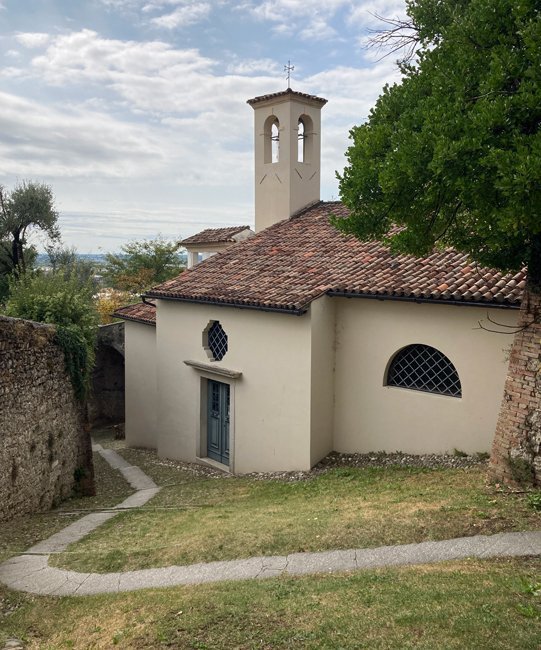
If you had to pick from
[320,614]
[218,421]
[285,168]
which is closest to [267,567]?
[320,614]

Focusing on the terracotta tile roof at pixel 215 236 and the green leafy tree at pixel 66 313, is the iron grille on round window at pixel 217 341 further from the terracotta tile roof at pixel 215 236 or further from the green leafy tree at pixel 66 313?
the terracotta tile roof at pixel 215 236

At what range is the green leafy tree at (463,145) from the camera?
612 cm

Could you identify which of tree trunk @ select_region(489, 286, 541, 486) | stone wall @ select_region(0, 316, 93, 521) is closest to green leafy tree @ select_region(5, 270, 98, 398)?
stone wall @ select_region(0, 316, 93, 521)

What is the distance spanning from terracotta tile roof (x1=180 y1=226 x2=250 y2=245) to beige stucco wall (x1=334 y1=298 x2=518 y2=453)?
41.2 feet

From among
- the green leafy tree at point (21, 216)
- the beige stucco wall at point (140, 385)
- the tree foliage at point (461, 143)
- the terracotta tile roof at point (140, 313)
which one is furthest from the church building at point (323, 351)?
the green leafy tree at point (21, 216)

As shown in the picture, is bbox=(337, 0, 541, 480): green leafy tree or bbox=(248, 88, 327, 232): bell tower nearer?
bbox=(337, 0, 541, 480): green leafy tree

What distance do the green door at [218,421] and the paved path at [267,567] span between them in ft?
22.6

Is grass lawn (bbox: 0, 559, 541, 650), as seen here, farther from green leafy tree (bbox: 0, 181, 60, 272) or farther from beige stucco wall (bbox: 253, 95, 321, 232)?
green leafy tree (bbox: 0, 181, 60, 272)

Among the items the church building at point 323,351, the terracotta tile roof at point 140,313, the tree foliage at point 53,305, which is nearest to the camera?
the church building at point 323,351

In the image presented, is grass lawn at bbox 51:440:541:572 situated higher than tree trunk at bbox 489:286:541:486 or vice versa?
tree trunk at bbox 489:286:541:486

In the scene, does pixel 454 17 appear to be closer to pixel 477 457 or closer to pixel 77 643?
pixel 477 457

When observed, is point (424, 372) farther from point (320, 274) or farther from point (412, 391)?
point (320, 274)

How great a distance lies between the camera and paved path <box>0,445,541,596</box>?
6492 millimetres

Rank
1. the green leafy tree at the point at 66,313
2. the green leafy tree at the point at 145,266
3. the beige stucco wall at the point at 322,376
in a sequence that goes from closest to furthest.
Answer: the beige stucco wall at the point at 322,376
the green leafy tree at the point at 66,313
the green leafy tree at the point at 145,266
